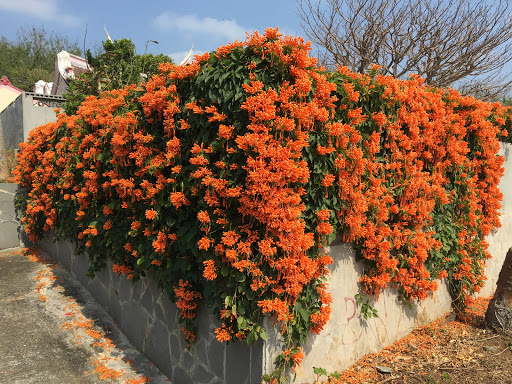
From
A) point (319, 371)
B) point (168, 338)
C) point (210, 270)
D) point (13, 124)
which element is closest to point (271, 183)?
point (210, 270)

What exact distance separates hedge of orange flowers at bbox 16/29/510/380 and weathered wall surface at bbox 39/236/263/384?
196 mm

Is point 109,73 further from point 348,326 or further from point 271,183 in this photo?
point 348,326

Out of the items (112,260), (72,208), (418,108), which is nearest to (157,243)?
(112,260)

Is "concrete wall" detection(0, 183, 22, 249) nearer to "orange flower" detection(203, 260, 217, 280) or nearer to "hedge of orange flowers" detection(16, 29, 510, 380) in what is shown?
"hedge of orange flowers" detection(16, 29, 510, 380)

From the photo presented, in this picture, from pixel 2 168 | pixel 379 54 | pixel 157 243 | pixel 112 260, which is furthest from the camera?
pixel 379 54

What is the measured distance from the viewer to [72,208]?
225 inches

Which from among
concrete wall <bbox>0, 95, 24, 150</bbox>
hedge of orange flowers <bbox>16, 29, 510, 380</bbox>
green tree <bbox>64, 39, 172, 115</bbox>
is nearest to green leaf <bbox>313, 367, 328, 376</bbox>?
hedge of orange flowers <bbox>16, 29, 510, 380</bbox>

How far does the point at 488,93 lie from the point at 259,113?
15834 millimetres

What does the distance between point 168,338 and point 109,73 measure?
8.64 m

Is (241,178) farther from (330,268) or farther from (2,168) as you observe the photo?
(2,168)

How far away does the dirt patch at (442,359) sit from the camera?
3.82m

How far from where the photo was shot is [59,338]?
463cm

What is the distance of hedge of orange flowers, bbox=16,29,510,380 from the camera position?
288 cm

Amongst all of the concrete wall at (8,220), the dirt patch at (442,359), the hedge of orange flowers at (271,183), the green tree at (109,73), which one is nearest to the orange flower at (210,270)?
the hedge of orange flowers at (271,183)
